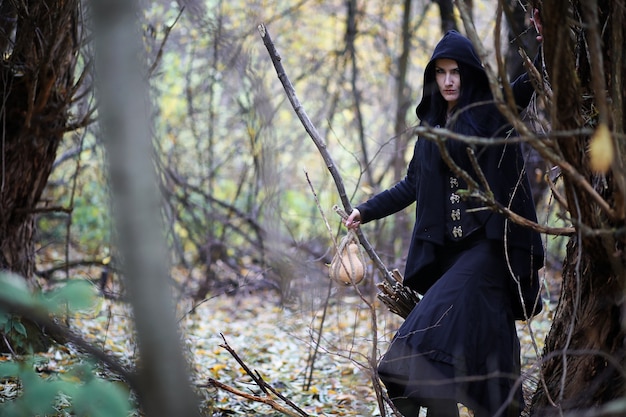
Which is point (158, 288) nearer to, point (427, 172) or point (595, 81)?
point (595, 81)

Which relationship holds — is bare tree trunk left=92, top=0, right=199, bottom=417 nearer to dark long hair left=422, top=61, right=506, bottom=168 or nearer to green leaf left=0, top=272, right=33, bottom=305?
green leaf left=0, top=272, right=33, bottom=305

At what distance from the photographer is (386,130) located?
11414 mm

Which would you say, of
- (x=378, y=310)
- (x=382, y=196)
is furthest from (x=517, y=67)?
(x=382, y=196)

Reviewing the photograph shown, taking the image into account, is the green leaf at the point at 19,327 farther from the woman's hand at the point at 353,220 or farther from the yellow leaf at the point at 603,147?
the yellow leaf at the point at 603,147

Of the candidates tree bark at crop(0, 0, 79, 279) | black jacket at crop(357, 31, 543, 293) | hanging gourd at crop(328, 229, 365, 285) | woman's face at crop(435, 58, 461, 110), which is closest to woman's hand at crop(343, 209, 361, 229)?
hanging gourd at crop(328, 229, 365, 285)

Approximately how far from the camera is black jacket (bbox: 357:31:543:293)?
3.39 meters

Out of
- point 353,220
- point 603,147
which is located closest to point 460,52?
point 353,220

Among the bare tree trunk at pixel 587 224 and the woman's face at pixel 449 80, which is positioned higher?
the woman's face at pixel 449 80

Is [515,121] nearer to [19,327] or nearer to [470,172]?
[470,172]

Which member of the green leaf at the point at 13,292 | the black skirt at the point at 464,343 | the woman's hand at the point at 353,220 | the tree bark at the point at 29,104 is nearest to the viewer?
the green leaf at the point at 13,292

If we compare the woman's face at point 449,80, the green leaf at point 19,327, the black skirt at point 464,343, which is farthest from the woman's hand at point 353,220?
the green leaf at point 19,327

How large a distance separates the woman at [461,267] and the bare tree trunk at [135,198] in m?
1.55

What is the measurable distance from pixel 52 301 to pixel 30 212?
299cm

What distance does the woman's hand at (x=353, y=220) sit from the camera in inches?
151
